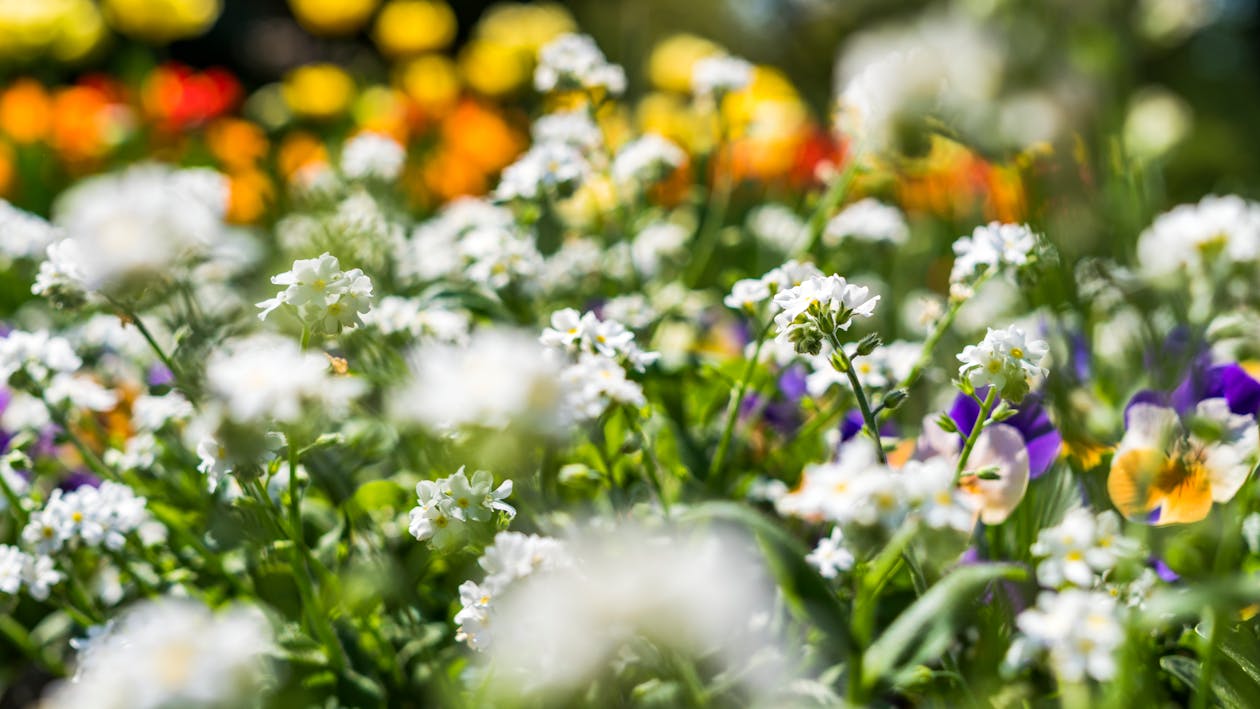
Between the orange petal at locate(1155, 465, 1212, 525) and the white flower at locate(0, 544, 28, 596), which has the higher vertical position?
the orange petal at locate(1155, 465, 1212, 525)

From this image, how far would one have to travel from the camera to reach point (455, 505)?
22.4 inches

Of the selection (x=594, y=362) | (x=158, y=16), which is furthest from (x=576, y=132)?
(x=158, y=16)

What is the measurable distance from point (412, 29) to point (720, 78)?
6.21ft

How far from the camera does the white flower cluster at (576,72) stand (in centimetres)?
101

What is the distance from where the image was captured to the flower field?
50 centimetres

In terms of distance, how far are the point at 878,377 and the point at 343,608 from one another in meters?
0.40

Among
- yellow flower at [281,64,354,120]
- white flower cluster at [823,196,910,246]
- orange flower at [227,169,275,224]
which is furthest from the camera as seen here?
yellow flower at [281,64,354,120]

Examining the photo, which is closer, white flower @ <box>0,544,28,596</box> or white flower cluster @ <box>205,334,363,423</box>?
white flower cluster @ <box>205,334,363,423</box>

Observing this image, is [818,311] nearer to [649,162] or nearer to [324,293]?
[324,293]

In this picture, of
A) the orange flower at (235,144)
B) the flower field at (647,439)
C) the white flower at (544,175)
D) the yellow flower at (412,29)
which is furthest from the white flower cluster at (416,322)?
the yellow flower at (412,29)

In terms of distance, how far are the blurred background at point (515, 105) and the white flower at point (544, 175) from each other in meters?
0.26

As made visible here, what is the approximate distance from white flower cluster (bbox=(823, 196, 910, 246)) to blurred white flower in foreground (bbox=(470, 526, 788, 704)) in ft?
1.72

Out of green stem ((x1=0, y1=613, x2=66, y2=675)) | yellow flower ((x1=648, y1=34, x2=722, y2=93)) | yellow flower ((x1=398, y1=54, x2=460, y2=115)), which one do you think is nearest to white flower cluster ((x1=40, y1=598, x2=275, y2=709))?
green stem ((x1=0, y1=613, x2=66, y2=675))

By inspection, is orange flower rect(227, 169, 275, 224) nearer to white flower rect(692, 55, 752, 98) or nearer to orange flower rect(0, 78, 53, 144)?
orange flower rect(0, 78, 53, 144)
